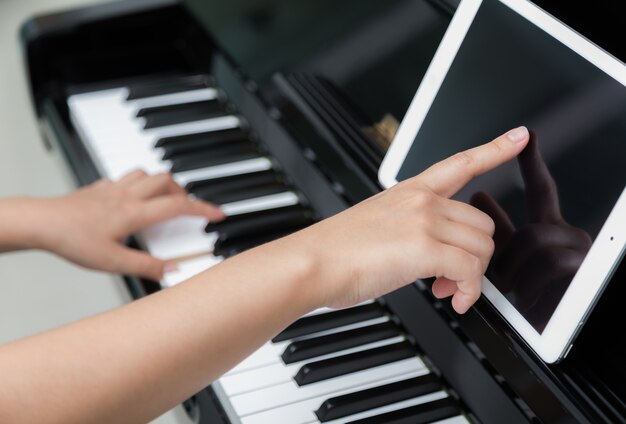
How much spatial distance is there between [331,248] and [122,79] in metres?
1.08

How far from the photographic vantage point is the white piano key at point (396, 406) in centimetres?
114

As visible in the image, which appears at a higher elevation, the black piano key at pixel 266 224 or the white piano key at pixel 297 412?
the black piano key at pixel 266 224

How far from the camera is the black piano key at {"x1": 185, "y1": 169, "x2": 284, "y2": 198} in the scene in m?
1.55

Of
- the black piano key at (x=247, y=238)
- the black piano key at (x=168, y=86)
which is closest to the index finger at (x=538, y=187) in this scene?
the black piano key at (x=247, y=238)

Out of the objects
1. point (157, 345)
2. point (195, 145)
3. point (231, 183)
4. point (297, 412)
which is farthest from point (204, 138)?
point (157, 345)

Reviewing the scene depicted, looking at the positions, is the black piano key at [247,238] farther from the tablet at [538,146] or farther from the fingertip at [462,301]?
the fingertip at [462,301]

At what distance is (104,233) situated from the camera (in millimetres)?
1463

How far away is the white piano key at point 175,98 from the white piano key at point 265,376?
0.74 m

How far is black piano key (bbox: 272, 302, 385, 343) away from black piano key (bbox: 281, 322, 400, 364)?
0.02 meters

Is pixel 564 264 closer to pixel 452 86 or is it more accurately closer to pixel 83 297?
pixel 452 86

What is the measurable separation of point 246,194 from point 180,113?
0.30 m

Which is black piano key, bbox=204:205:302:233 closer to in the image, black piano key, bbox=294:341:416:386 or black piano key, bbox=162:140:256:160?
black piano key, bbox=162:140:256:160

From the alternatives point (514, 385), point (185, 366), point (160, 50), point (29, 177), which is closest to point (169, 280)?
point (185, 366)

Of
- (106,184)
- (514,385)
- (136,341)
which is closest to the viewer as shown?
(136,341)
